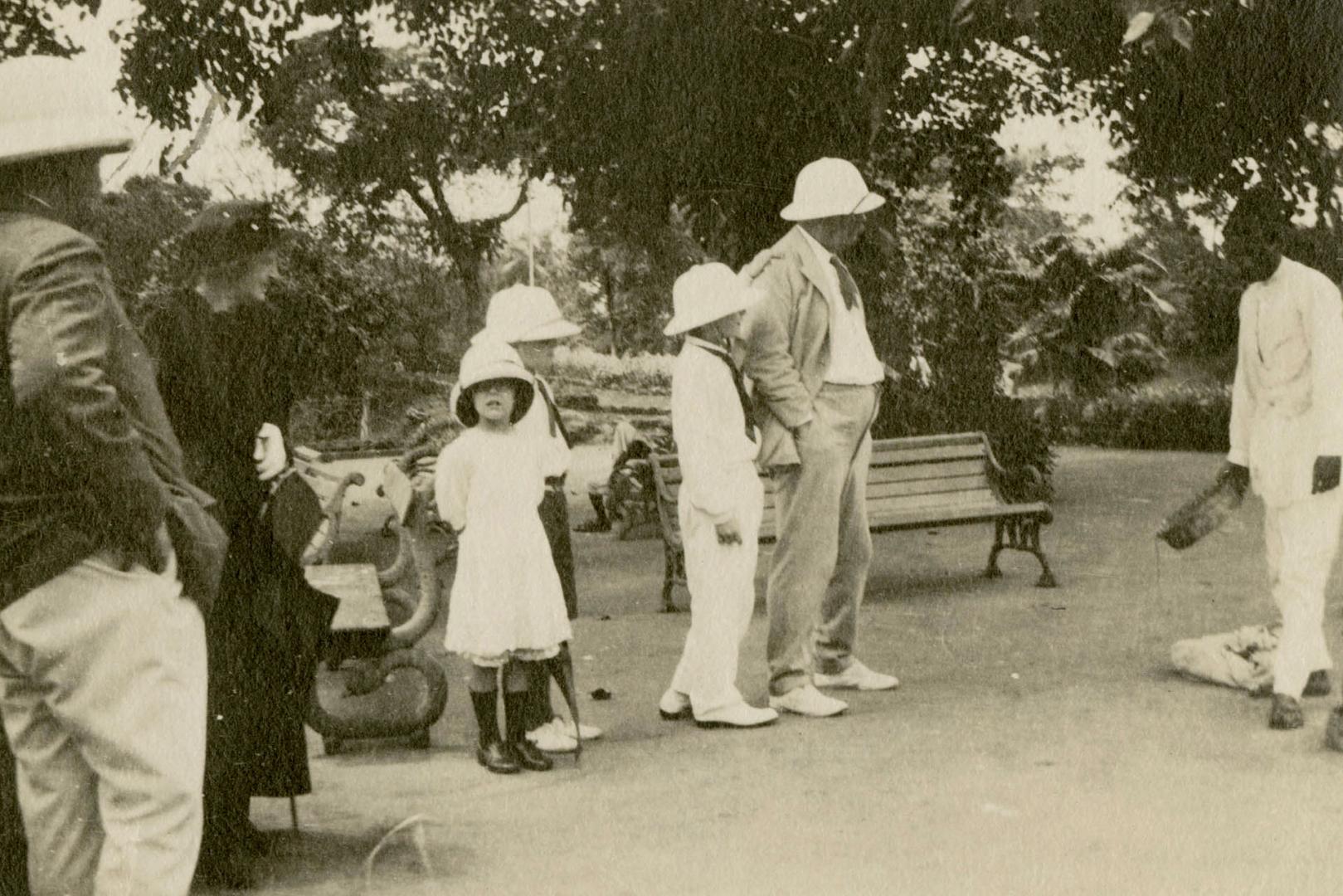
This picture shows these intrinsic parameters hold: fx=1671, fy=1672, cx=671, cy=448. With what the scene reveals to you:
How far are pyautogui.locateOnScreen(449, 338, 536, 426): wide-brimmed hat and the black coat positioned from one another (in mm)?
1194

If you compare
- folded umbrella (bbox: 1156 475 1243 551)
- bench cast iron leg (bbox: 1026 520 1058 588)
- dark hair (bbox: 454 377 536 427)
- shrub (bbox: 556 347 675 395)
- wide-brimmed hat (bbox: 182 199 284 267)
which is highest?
wide-brimmed hat (bbox: 182 199 284 267)

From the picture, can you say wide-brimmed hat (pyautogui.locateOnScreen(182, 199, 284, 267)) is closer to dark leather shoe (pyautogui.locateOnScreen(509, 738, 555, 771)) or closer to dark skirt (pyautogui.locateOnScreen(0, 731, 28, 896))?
dark skirt (pyautogui.locateOnScreen(0, 731, 28, 896))

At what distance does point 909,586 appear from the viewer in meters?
11.3

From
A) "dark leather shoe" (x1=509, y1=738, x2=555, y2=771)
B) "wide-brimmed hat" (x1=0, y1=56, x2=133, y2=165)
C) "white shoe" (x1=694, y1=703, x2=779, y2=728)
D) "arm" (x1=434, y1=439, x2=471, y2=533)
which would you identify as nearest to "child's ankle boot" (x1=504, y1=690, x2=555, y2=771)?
"dark leather shoe" (x1=509, y1=738, x2=555, y2=771)

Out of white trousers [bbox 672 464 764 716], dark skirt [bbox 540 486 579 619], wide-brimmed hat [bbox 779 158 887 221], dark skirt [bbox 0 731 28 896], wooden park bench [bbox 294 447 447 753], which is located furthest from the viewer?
wide-brimmed hat [bbox 779 158 887 221]

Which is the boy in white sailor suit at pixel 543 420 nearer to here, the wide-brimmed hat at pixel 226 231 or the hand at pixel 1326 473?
the wide-brimmed hat at pixel 226 231

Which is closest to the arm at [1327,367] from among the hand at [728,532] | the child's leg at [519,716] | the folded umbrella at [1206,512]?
the folded umbrella at [1206,512]

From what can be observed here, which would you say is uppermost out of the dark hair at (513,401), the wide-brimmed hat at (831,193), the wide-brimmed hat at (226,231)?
the wide-brimmed hat at (831,193)

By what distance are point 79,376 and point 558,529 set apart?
3849 millimetres

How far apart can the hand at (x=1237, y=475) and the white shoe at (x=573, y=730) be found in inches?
116

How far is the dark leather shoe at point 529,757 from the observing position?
6426 millimetres

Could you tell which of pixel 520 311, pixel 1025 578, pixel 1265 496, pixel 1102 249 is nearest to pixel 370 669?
pixel 520 311

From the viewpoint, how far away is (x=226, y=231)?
16.3 ft

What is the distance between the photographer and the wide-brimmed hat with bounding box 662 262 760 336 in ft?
23.1
